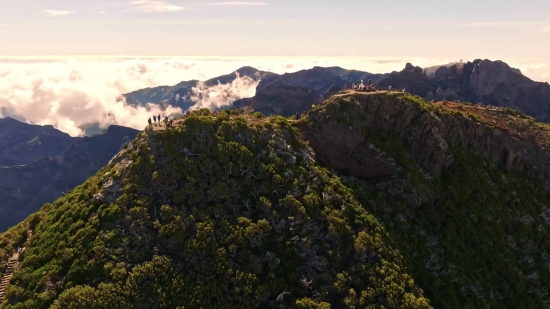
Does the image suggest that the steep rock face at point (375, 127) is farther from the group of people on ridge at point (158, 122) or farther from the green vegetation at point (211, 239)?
the group of people on ridge at point (158, 122)

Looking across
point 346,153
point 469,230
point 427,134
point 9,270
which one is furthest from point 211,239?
point 427,134

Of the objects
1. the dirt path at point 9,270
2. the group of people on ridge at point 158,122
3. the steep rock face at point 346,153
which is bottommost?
the dirt path at point 9,270

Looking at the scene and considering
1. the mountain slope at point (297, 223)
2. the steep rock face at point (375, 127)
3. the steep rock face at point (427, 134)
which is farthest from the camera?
the steep rock face at point (427, 134)

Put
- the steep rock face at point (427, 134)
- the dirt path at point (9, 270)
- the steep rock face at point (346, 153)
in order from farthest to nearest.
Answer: the steep rock face at point (427, 134) → the steep rock face at point (346, 153) → the dirt path at point (9, 270)

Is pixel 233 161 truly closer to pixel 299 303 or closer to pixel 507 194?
pixel 299 303

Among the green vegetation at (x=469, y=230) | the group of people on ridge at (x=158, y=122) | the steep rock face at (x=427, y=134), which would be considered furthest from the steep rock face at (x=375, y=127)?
the group of people on ridge at (x=158, y=122)

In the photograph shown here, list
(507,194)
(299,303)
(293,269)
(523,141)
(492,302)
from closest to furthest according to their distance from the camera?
(299,303) < (293,269) < (492,302) < (507,194) < (523,141)

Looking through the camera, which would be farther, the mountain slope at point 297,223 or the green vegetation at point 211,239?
the mountain slope at point 297,223

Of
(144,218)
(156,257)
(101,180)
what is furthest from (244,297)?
(101,180)
